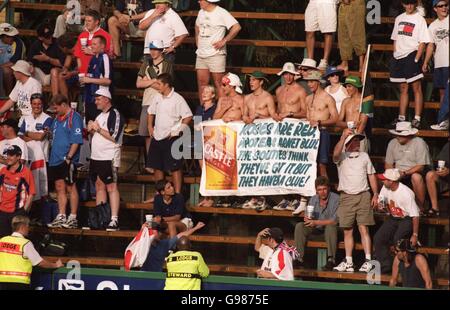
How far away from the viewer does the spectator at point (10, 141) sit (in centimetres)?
2378

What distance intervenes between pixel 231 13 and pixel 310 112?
3.62 metres

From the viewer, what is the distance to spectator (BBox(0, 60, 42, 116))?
2480 centimetres

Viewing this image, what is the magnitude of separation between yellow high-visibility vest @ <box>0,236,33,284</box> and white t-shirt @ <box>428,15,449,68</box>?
254 inches

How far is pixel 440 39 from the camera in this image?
78.5 ft

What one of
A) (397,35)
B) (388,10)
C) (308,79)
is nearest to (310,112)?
(308,79)

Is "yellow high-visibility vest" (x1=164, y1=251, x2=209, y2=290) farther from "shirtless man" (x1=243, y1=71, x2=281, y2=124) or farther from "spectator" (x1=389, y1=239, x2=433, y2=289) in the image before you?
"shirtless man" (x1=243, y1=71, x2=281, y2=124)

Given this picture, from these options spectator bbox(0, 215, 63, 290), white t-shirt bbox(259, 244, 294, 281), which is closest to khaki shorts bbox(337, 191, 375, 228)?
white t-shirt bbox(259, 244, 294, 281)

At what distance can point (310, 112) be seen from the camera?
23.4 meters

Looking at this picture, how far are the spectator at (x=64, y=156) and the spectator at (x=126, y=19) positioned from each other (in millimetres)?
1806

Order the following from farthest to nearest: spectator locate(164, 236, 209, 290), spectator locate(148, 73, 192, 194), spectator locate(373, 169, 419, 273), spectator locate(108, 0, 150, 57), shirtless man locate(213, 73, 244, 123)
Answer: spectator locate(108, 0, 150, 57)
spectator locate(148, 73, 192, 194)
shirtless man locate(213, 73, 244, 123)
spectator locate(373, 169, 419, 273)
spectator locate(164, 236, 209, 290)

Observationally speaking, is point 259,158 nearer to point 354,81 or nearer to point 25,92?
point 354,81

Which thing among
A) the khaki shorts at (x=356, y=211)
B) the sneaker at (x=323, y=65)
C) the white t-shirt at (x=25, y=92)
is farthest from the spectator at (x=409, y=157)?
the white t-shirt at (x=25, y=92)

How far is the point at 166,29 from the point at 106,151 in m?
2.04

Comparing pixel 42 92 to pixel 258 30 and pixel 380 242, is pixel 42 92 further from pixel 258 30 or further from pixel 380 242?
pixel 380 242
